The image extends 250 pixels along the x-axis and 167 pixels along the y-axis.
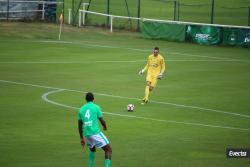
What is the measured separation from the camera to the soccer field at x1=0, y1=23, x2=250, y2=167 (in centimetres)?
2169

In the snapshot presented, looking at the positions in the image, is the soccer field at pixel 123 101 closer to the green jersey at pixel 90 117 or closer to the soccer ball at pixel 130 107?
the soccer ball at pixel 130 107

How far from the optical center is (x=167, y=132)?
25.1m

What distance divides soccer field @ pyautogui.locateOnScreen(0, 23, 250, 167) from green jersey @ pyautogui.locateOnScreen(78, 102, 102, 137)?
2339mm

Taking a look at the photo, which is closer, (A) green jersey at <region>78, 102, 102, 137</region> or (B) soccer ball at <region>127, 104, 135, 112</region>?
(A) green jersey at <region>78, 102, 102, 137</region>

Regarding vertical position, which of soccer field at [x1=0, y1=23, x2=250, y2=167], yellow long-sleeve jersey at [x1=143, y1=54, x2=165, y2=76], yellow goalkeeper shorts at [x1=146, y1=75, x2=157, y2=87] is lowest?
soccer field at [x1=0, y1=23, x2=250, y2=167]

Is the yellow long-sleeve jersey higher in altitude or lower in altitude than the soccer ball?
higher

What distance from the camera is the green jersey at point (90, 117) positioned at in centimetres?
1797

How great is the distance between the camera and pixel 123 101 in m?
31.9

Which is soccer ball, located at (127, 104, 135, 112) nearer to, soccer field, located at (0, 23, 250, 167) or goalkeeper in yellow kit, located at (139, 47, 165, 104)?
soccer field, located at (0, 23, 250, 167)

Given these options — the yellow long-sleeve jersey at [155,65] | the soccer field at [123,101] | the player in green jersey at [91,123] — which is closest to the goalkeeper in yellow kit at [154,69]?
the yellow long-sleeve jersey at [155,65]

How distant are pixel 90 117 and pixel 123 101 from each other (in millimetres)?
13927

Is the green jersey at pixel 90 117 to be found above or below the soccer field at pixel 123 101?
above

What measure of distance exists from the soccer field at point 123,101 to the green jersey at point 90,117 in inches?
92.1

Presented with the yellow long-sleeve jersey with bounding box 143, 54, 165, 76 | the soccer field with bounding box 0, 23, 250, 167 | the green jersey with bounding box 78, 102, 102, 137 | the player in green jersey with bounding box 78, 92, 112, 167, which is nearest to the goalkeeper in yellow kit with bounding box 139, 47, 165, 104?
the yellow long-sleeve jersey with bounding box 143, 54, 165, 76
